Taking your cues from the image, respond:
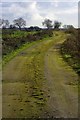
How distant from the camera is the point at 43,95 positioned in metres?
Result: 13.9

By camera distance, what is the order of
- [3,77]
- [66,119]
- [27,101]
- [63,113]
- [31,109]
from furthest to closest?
[3,77] → [27,101] → [31,109] → [63,113] → [66,119]

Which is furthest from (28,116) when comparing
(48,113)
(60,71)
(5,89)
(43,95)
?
(60,71)

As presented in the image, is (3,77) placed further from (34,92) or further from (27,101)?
(27,101)

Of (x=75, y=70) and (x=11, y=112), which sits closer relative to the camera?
(x=11, y=112)

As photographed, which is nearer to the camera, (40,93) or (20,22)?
(40,93)

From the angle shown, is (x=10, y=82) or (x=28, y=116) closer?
(x=28, y=116)

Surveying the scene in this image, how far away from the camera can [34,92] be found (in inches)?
571

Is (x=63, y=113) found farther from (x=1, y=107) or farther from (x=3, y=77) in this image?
(x=3, y=77)

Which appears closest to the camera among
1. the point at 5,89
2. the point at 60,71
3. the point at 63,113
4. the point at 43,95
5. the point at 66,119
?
the point at 66,119

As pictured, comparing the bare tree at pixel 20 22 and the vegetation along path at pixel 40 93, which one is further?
the bare tree at pixel 20 22

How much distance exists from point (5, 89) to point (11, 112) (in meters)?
4.24

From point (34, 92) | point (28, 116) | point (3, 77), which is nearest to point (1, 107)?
point (28, 116)

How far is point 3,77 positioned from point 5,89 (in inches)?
148

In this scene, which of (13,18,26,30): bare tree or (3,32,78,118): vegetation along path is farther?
(13,18,26,30): bare tree
